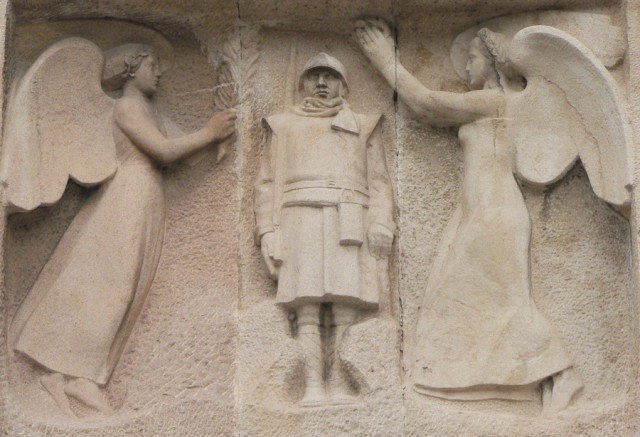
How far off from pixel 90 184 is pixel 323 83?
1061 millimetres

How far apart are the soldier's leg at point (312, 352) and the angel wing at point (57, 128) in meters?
1.02

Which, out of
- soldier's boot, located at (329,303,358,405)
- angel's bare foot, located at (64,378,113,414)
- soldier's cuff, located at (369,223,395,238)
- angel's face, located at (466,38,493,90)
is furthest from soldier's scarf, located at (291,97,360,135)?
angel's bare foot, located at (64,378,113,414)

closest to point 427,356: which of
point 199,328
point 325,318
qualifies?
point 325,318

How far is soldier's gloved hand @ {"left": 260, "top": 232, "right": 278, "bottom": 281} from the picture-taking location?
7.08 m

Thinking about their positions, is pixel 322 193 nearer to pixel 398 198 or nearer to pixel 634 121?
pixel 398 198

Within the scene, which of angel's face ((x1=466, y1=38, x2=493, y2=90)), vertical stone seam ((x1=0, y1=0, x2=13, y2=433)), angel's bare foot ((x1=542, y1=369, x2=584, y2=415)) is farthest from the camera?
angel's face ((x1=466, y1=38, x2=493, y2=90))

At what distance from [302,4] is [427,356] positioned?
1608mm

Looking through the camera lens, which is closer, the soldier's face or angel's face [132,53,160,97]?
the soldier's face

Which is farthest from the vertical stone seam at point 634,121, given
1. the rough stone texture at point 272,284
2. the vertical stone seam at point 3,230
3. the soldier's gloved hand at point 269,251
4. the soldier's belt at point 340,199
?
the vertical stone seam at point 3,230

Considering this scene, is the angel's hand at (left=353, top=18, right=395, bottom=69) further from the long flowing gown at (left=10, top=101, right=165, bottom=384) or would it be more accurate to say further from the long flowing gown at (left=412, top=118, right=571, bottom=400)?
the long flowing gown at (left=10, top=101, right=165, bottom=384)

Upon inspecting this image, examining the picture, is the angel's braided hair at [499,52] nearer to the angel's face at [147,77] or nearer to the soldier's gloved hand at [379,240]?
the soldier's gloved hand at [379,240]

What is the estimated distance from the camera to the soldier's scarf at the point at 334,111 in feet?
23.7

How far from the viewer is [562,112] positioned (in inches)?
282

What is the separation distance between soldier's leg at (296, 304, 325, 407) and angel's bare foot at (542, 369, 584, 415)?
2.94 feet
